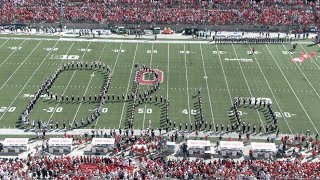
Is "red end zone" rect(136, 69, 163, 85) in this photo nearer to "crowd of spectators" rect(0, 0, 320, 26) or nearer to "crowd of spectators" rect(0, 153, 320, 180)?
"crowd of spectators" rect(0, 153, 320, 180)

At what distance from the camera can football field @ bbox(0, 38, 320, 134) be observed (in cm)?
3631

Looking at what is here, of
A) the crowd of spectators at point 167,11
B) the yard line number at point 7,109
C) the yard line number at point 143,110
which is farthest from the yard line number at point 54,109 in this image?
the crowd of spectators at point 167,11

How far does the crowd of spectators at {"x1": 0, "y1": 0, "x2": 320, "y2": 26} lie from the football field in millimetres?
7282

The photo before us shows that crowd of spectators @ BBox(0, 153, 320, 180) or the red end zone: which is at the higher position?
crowd of spectators @ BBox(0, 153, 320, 180)

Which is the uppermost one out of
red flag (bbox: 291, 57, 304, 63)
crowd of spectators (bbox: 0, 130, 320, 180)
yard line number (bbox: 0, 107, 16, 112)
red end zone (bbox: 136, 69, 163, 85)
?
crowd of spectators (bbox: 0, 130, 320, 180)

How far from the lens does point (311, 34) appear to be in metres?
57.0

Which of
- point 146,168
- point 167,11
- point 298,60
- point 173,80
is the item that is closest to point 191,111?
point 173,80

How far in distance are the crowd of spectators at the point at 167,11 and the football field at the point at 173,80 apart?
7282mm

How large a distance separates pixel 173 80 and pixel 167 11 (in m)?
20.8

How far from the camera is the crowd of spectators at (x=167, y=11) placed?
195ft

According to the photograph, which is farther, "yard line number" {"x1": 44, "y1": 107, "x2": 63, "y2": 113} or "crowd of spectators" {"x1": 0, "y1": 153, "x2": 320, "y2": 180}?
"yard line number" {"x1": 44, "y1": 107, "x2": 63, "y2": 113}

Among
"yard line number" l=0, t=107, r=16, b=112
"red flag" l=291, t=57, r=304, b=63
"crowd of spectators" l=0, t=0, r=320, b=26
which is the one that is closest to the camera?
"yard line number" l=0, t=107, r=16, b=112

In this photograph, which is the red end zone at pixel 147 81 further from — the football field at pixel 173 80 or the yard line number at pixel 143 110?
the yard line number at pixel 143 110

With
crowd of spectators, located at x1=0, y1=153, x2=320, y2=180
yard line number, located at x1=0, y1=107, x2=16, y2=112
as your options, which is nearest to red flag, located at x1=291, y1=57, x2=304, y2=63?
crowd of spectators, located at x1=0, y1=153, x2=320, y2=180
